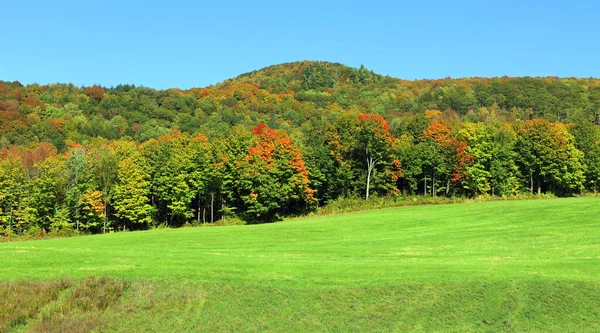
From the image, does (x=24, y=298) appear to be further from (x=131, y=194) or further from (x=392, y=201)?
(x=392, y=201)

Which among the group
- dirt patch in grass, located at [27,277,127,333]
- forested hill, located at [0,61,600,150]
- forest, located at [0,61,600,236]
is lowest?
dirt patch in grass, located at [27,277,127,333]

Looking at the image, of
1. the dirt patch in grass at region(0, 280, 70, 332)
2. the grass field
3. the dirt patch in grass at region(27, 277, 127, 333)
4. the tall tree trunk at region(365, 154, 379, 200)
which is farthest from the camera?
the tall tree trunk at region(365, 154, 379, 200)

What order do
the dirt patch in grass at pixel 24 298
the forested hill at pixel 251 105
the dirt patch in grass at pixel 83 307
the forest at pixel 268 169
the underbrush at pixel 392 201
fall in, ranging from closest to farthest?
the dirt patch in grass at pixel 83 307, the dirt patch in grass at pixel 24 298, the forest at pixel 268 169, the underbrush at pixel 392 201, the forested hill at pixel 251 105

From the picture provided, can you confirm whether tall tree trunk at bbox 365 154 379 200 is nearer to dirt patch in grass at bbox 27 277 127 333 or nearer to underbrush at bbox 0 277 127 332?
dirt patch in grass at bbox 27 277 127 333

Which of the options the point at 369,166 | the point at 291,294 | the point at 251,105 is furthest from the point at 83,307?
the point at 251,105

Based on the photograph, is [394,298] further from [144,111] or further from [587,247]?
[144,111]

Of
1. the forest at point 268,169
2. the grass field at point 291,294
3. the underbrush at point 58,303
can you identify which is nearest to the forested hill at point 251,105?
the forest at point 268,169

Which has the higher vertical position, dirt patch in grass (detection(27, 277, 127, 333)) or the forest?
the forest

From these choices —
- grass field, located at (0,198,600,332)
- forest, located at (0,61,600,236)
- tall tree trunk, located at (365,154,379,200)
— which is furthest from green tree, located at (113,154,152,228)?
grass field, located at (0,198,600,332)

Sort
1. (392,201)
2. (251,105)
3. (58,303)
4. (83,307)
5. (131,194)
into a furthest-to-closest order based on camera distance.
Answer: (251,105) < (392,201) < (131,194) < (58,303) < (83,307)

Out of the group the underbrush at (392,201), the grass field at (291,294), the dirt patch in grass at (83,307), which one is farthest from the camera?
the underbrush at (392,201)

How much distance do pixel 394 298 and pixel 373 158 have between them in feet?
192

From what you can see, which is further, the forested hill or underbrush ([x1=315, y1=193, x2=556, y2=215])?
the forested hill

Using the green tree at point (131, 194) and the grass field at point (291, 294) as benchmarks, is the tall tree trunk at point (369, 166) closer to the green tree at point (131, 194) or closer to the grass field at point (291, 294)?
the green tree at point (131, 194)
